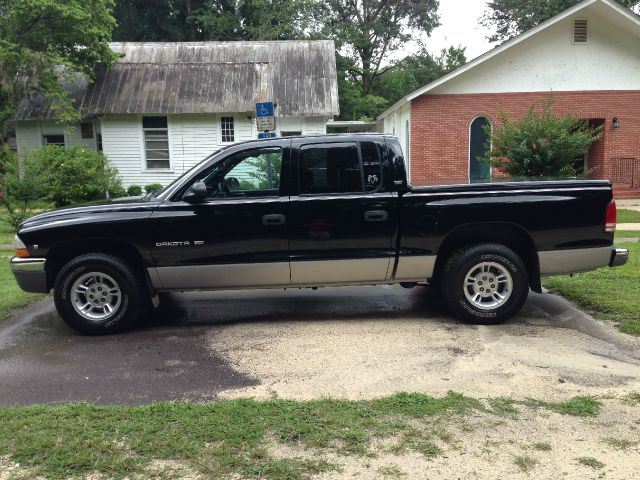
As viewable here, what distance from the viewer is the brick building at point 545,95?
19.6m

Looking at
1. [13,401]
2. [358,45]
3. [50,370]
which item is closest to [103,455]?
[13,401]

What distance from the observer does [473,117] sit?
20.0 metres

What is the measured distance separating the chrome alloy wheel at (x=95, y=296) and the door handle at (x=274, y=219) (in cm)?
165

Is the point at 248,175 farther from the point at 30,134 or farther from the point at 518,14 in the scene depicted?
the point at 518,14

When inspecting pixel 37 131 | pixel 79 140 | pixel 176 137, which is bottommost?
pixel 176 137

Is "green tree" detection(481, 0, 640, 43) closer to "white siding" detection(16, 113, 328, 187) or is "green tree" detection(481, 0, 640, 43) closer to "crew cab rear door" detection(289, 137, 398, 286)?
"white siding" detection(16, 113, 328, 187)

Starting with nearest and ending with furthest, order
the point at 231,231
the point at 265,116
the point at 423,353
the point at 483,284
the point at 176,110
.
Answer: the point at 423,353 < the point at 231,231 < the point at 483,284 < the point at 265,116 < the point at 176,110

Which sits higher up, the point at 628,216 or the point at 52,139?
the point at 52,139

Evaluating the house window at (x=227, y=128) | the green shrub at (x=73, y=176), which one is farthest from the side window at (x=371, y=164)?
the house window at (x=227, y=128)

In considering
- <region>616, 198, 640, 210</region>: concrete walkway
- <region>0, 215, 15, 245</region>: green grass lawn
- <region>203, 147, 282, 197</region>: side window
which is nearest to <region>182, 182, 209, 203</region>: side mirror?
<region>203, 147, 282, 197</region>: side window

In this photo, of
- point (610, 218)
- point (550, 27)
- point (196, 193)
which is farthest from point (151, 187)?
point (610, 218)

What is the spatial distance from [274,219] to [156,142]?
57.7 ft

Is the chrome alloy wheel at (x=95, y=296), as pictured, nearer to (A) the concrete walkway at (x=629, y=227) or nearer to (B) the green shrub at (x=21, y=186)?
(B) the green shrub at (x=21, y=186)

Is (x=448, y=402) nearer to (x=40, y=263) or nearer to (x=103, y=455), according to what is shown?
(x=103, y=455)
